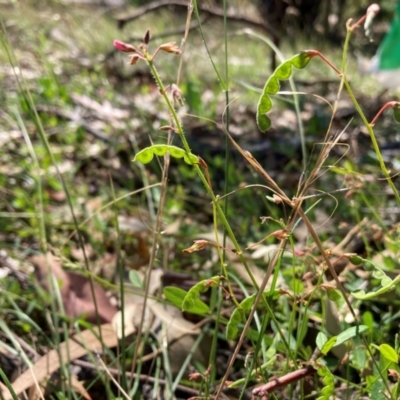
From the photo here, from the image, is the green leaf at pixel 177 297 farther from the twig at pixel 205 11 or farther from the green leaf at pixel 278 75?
the twig at pixel 205 11

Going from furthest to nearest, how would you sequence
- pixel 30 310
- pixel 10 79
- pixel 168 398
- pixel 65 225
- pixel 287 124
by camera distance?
pixel 10 79 → pixel 287 124 → pixel 65 225 → pixel 30 310 → pixel 168 398

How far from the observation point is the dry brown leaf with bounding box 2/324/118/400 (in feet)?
2.67

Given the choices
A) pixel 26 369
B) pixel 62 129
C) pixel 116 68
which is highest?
pixel 116 68

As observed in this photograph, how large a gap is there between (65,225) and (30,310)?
0.41m

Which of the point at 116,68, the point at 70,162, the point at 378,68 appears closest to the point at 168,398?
the point at 70,162

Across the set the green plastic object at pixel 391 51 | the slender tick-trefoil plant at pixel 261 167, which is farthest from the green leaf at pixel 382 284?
the green plastic object at pixel 391 51

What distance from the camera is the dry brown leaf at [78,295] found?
3.45ft

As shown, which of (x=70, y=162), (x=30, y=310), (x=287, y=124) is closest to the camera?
(x=30, y=310)

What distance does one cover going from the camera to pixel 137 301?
1.06m

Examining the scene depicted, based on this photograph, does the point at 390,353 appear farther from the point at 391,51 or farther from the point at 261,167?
the point at 391,51

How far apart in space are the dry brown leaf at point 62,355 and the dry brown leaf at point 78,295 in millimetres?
60

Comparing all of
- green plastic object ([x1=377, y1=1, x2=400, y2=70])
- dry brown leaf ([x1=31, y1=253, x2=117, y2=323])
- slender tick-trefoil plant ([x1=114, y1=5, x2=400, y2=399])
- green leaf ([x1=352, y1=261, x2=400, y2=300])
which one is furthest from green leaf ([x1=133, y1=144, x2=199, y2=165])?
green plastic object ([x1=377, y1=1, x2=400, y2=70])

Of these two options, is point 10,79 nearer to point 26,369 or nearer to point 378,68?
point 378,68

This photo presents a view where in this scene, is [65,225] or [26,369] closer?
[26,369]
